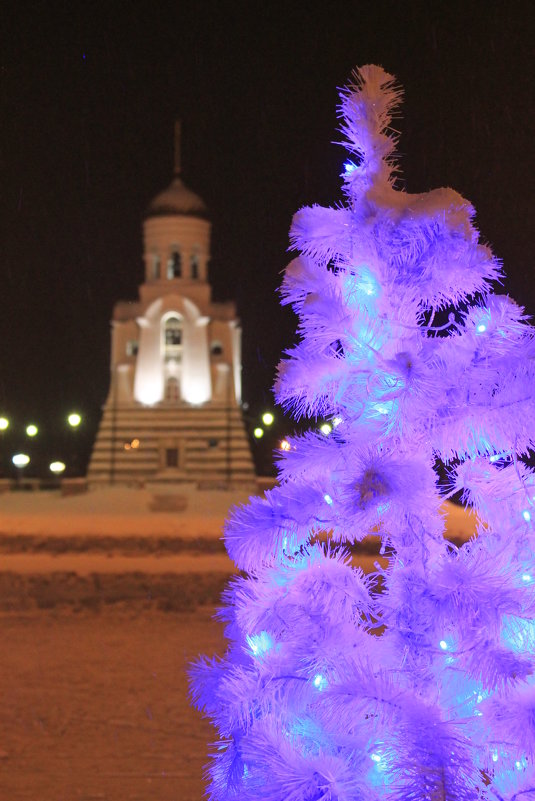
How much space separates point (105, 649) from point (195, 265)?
3041cm

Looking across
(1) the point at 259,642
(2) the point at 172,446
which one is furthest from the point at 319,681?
(2) the point at 172,446

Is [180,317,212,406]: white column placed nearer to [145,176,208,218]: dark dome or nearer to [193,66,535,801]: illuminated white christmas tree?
[145,176,208,218]: dark dome

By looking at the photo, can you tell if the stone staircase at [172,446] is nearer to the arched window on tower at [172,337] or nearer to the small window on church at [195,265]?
the arched window on tower at [172,337]

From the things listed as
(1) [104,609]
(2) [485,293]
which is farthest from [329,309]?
(1) [104,609]

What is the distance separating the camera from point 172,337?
39969mm

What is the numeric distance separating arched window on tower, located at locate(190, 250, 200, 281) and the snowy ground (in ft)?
58.6

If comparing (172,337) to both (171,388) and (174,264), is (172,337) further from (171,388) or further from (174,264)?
(174,264)

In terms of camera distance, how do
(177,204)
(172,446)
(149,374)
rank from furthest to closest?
(177,204)
(149,374)
(172,446)

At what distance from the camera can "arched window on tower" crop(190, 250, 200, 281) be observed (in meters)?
40.6

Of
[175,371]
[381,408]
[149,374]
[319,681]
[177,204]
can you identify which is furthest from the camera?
[177,204]

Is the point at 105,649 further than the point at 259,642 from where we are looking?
Yes

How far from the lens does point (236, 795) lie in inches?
145

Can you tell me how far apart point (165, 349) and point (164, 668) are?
96.7 feet

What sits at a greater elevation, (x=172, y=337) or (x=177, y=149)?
(x=177, y=149)
